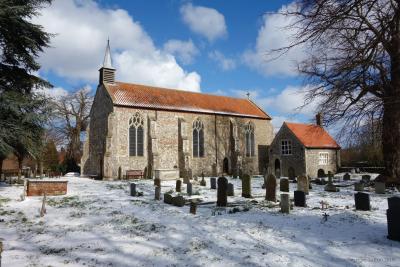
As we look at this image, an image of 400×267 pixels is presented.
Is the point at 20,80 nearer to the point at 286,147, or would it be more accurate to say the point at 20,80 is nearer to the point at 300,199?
the point at 300,199

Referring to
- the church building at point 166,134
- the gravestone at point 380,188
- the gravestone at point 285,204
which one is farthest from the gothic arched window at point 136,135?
the gravestone at point 285,204

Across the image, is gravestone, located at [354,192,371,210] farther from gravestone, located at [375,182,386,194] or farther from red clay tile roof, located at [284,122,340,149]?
red clay tile roof, located at [284,122,340,149]

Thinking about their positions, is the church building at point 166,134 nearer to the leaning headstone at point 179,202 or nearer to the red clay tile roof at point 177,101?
the red clay tile roof at point 177,101

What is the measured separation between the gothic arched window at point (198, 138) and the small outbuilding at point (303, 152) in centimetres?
718

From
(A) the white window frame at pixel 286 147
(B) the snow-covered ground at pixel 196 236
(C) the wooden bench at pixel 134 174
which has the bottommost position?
(B) the snow-covered ground at pixel 196 236

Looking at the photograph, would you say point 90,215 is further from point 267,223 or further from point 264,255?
point 264,255

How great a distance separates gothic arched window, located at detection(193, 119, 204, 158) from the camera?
99.7 ft

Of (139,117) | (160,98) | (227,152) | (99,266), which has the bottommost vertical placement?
(99,266)

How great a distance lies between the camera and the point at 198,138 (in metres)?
30.6

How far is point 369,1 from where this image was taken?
20.7ft

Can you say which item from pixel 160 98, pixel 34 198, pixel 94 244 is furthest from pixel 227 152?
pixel 94 244

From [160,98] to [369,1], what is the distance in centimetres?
2500

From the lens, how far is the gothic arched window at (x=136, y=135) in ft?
88.5

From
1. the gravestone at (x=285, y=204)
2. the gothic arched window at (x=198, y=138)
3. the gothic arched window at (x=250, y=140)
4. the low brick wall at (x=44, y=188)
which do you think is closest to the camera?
the gravestone at (x=285, y=204)
